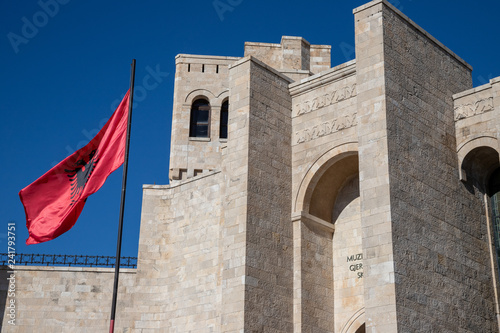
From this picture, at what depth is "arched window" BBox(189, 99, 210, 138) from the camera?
25547 millimetres

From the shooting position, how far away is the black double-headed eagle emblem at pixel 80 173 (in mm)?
14680

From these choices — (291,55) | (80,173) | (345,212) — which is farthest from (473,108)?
(291,55)

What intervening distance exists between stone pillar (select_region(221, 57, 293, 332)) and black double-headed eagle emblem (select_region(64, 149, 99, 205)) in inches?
123

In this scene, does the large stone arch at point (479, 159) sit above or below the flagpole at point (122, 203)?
above

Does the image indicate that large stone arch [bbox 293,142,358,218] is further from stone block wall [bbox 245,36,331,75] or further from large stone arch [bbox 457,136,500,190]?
stone block wall [bbox 245,36,331,75]

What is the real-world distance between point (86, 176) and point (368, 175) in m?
5.50

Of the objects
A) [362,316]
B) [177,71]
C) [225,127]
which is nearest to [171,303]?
[362,316]

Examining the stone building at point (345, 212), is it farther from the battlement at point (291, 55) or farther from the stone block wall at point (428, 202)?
the battlement at point (291, 55)

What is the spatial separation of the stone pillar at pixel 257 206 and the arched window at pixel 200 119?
799cm

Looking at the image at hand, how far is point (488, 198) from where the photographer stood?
16.7m

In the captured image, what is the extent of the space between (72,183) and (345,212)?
650 cm

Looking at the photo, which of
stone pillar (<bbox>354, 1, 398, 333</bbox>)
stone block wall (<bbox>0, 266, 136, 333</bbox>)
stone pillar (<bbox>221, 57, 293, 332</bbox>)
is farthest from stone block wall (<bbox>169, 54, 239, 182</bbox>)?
stone pillar (<bbox>354, 1, 398, 333</bbox>)

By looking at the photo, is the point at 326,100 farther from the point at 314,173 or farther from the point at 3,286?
the point at 3,286

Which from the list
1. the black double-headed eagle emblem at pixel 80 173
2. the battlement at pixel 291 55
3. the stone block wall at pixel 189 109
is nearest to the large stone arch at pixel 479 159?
the black double-headed eagle emblem at pixel 80 173
